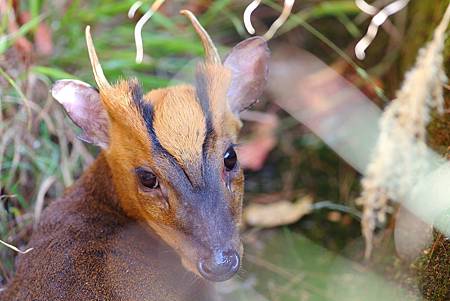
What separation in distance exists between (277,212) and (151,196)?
1.40 meters

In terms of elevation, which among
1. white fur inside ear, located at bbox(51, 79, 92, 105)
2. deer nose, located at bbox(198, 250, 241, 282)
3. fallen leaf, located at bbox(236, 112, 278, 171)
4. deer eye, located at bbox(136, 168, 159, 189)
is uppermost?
white fur inside ear, located at bbox(51, 79, 92, 105)

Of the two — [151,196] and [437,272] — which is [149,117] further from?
[437,272]

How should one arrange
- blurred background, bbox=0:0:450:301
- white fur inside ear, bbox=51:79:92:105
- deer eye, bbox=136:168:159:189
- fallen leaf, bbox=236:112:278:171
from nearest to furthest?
1. deer eye, bbox=136:168:159:189
2. white fur inside ear, bbox=51:79:92:105
3. blurred background, bbox=0:0:450:301
4. fallen leaf, bbox=236:112:278:171

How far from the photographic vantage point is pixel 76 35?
14.0ft

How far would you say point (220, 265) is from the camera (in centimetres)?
291

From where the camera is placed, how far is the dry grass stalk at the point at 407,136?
11.3 ft

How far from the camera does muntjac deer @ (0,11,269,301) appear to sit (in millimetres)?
3023

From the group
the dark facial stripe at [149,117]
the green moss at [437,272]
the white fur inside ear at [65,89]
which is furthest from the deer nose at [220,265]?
the white fur inside ear at [65,89]

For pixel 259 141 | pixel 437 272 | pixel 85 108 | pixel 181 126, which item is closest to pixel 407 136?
pixel 437 272

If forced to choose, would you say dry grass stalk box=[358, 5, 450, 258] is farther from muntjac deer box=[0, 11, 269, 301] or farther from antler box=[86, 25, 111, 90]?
antler box=[86, 25, 111, 90]

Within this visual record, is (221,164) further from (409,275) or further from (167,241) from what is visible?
(409,275)

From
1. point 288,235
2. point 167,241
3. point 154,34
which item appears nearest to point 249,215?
point 288,235

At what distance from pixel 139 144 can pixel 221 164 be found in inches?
11.7

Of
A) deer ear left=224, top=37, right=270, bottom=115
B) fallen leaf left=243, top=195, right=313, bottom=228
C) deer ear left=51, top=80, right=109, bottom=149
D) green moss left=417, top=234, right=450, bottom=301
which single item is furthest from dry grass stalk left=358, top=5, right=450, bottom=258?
deer ear left=51, top=80, right=109, bottom=149
